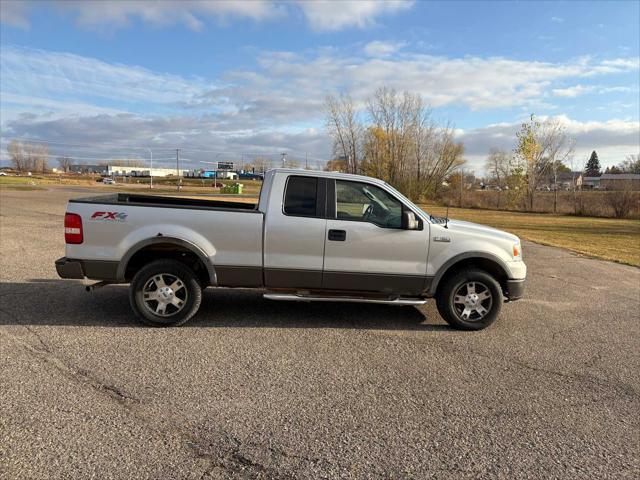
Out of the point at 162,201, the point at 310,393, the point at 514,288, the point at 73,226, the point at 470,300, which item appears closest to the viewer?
the point at 310,393

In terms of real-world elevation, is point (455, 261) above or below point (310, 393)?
above

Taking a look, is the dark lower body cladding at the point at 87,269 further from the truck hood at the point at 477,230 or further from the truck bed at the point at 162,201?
the truck hood at the point at 477,230

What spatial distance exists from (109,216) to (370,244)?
3092 mm

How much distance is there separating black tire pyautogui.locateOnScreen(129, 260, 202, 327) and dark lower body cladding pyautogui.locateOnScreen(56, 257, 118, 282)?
0.29 m

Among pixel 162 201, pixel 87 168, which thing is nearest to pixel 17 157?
pixel 87 168

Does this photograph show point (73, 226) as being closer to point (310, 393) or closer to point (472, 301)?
point (310, 393)

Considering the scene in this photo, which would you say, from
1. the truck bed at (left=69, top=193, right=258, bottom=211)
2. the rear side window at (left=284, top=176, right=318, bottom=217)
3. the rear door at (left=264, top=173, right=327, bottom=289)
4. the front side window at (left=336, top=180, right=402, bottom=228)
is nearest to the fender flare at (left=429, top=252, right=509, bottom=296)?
the front side window at (left=336, top=180, right=402, bottom=228)

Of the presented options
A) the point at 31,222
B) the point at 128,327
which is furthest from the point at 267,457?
the point at 31,222

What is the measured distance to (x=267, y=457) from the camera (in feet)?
9.60

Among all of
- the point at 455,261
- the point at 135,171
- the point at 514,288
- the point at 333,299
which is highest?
the point at 135,171

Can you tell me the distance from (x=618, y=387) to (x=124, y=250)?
17.6 ft

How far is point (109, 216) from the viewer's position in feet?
17.3

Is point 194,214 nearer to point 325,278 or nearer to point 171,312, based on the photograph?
point 171,312

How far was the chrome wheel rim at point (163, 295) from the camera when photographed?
17.7ft
